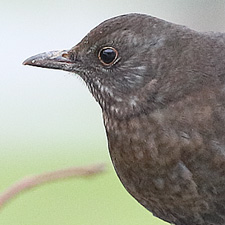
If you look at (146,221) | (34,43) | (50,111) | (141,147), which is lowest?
(146,221)

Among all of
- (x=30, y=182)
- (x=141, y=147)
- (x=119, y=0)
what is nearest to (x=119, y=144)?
(x=141, y=147)

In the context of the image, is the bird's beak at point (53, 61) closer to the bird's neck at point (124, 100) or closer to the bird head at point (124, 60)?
the bird head at point (124, 60)

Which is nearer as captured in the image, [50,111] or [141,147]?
[141,147]

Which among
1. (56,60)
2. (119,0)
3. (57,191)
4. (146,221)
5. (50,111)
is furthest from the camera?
(119,0)

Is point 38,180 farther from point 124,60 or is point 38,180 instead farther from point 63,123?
point 63,123

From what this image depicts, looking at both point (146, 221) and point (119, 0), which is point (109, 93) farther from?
point (119, 0)

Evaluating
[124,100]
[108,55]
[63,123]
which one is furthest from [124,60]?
[63,123]
